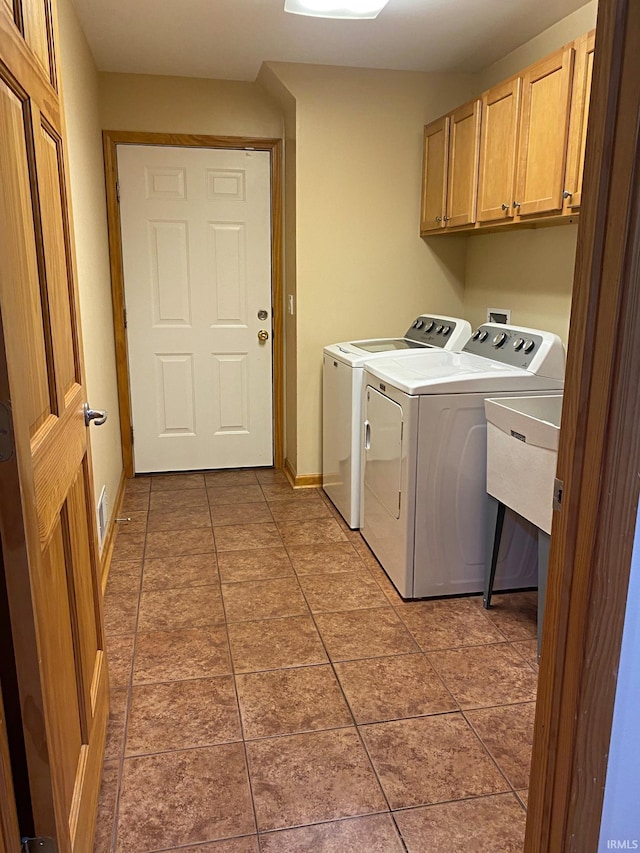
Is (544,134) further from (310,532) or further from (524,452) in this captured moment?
(310,532)

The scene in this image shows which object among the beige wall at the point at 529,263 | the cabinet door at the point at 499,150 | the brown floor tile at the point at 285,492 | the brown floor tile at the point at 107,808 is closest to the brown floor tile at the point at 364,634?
the brown floor tile at the point at 107,808

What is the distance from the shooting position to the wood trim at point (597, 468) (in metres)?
0.84

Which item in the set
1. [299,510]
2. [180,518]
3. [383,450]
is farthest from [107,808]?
[299,510]

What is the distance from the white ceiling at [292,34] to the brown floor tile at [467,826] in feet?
9.23

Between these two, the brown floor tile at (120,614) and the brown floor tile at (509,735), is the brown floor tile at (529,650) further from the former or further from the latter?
the brown floor tile at (120,614)

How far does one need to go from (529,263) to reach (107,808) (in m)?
2.79

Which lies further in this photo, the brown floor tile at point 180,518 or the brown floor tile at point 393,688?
the brown floor tile at point 180,518

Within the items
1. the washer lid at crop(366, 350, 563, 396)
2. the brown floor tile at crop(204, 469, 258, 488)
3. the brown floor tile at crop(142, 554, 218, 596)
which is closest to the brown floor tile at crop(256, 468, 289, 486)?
the brown floor tile at crop(204, 469, 258, 488)

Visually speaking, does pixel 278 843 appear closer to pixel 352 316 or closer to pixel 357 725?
pixel 357 725

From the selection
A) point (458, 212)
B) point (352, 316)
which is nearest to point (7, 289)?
point (458, 212)

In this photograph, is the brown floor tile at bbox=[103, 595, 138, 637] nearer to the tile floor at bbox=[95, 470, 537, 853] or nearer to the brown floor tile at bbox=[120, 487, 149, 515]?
the tile floor at bbox=[95, 470, 537, 853]

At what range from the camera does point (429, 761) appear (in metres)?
1.76

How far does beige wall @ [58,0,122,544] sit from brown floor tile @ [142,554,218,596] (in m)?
0.41

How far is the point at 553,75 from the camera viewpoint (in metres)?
2.43
